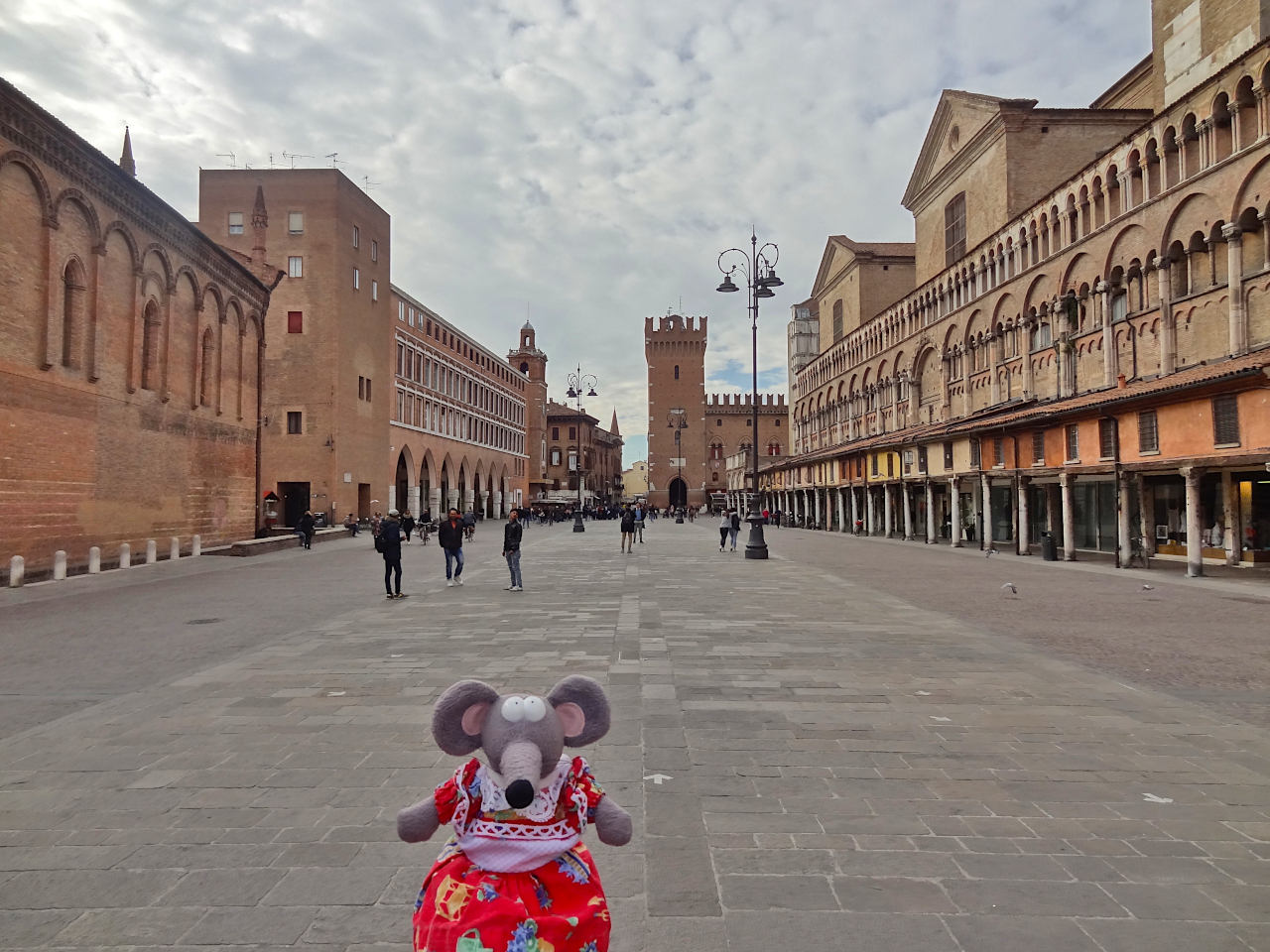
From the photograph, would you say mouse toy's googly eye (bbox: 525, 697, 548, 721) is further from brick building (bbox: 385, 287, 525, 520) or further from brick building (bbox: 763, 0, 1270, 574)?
brick building (bbox: 385, 287, 525, 520)

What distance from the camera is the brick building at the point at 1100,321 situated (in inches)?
794

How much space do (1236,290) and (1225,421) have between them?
14.8 ft

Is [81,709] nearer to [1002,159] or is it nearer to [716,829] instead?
[716,829]

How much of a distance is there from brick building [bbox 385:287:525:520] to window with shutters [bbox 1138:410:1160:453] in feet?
124

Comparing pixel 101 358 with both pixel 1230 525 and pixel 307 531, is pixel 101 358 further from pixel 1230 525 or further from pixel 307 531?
pixel 1230 525

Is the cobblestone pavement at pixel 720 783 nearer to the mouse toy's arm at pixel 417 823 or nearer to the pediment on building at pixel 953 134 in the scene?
the mouse toy's arm at pixel 417 823

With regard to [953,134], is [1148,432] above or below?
below

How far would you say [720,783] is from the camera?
4832 mm

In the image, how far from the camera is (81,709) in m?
6.74

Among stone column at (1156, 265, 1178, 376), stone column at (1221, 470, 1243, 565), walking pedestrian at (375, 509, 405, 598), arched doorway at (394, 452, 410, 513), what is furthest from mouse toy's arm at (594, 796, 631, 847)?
arched doorway at (394, 452, 410, 513)

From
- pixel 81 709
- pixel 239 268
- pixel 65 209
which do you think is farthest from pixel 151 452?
pixel 81 709

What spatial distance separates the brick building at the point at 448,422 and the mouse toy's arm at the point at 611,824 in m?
50.2

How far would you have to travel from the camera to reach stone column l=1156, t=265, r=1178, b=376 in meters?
23.0

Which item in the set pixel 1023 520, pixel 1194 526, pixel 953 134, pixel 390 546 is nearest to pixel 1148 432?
pixel 1194 526
